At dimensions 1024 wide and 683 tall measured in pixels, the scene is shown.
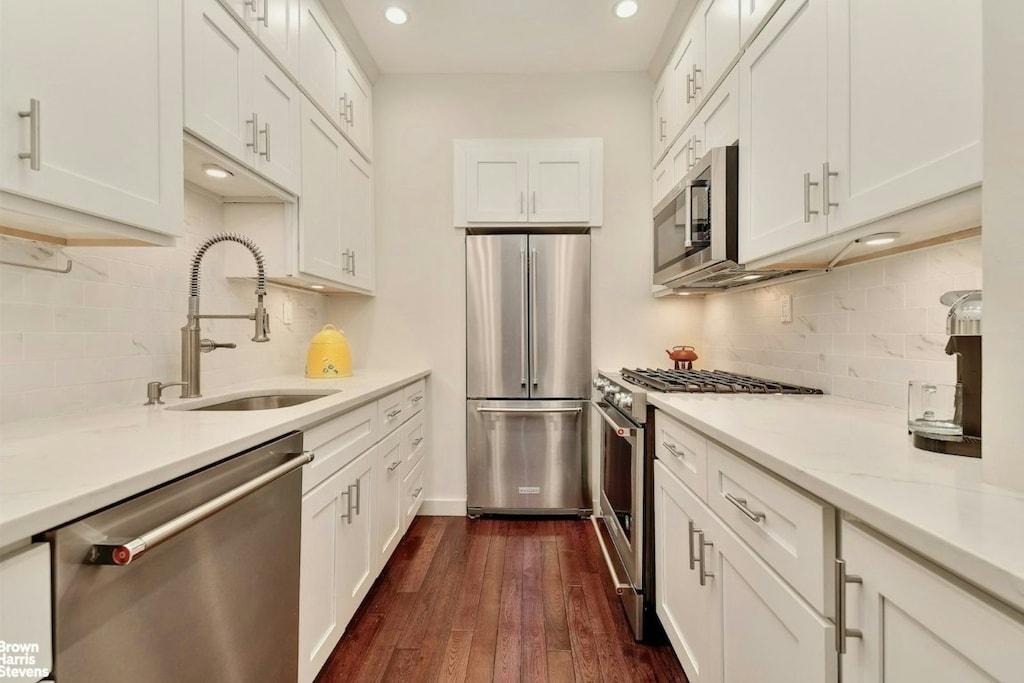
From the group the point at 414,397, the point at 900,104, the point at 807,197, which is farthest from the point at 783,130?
the point at 414,397

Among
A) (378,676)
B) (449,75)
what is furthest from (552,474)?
(449,75)

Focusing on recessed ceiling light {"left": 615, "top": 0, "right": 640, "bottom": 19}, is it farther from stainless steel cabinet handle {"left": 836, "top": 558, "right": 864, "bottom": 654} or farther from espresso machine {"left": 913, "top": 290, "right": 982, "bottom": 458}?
stainless steel cabinet handle {"left": 836, "top": 558, "right": 864, "bottom": 654}

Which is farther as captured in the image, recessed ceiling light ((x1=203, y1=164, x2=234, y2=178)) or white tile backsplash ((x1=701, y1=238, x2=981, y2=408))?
recessed ceiling light ((x1=203, y1=164, x2=234, y2=178))

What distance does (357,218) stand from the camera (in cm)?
265

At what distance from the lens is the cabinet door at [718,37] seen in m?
1.70

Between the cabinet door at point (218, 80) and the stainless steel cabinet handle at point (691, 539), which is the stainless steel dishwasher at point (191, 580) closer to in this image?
the cabinet door at point (218, 80)

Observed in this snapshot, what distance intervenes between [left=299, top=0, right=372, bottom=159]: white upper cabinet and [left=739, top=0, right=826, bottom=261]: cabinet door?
5.94ft

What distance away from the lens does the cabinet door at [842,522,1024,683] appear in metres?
0.48

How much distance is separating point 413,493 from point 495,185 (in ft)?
6.42

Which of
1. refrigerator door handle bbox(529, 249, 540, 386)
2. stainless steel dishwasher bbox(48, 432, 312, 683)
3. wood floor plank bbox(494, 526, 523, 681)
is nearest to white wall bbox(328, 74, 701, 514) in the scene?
refrigerator door handle bbox(529, 249, 540, 386)

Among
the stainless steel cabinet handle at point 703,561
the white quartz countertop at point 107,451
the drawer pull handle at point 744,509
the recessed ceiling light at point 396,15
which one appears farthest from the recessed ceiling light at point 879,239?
the recessed ceiling light at point 396,15

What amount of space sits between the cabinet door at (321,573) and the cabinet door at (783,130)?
164 centimetres

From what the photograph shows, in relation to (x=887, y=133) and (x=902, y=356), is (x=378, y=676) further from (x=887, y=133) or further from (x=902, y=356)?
(x=887, y=133)

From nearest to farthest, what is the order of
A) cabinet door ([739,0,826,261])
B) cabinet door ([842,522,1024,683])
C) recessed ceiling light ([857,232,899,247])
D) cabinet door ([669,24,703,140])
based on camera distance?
cabinet door ([842,522,1024,683])
recessed ceiling light ([857,232,899,247])
cabinet door ([739,0,826,261])
cabinet door ([669,24,703,140])
